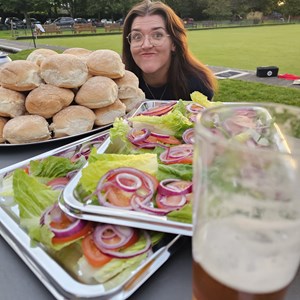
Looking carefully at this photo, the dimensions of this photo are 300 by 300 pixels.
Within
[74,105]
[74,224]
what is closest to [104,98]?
[74,105]

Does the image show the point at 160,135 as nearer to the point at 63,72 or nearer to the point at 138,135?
the point at 138,135

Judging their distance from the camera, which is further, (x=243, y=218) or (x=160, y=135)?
(x=160, y=135)

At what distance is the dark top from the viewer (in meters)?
2.42

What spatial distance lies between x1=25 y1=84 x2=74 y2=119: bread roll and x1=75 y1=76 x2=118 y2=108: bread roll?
60mm

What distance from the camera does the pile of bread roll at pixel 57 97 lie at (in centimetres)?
138

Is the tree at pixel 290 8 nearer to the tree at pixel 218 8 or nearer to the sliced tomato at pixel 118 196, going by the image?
the tree at pixel 218 8

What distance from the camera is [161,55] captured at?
88.0 inches

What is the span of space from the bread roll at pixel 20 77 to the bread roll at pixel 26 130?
16cm

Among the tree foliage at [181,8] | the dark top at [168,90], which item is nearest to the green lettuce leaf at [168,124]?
the dark top at [168,90]

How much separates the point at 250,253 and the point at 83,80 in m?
1.26

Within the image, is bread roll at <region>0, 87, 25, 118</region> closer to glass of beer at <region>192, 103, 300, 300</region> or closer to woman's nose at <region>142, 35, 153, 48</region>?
woman's nose at <region>142, 35, 153, 48</region>

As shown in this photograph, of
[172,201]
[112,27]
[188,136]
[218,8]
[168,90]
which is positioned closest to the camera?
[172,201]

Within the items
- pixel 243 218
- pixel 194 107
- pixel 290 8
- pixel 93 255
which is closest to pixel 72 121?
pixel 194 107

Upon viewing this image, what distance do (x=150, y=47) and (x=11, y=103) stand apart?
1.04 meters
